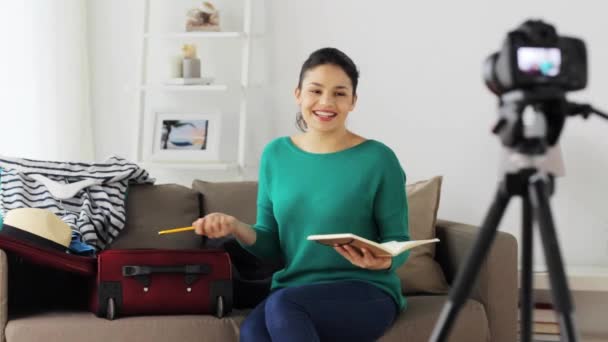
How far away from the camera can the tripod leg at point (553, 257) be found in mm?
1218

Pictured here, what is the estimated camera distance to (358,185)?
2.39 metres

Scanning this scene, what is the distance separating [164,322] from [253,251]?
1.10ft

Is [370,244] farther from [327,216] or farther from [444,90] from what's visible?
[444,90]

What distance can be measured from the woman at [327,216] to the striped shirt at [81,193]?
693mm

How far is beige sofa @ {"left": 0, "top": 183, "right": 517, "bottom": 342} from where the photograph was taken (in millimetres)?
2527

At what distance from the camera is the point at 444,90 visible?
3660 mm

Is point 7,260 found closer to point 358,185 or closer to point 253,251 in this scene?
point 253,251

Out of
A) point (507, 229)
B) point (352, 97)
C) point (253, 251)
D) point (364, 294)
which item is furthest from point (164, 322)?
point (507, 229)

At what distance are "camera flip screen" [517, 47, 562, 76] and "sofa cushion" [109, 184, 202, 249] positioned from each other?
1.94 metres

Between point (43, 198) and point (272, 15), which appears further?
point (272, 15)

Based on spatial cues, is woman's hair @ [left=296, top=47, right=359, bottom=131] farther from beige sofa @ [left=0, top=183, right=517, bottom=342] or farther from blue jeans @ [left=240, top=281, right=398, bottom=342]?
beige sofa @ [left=0, top=183, right=517, bottom=342]

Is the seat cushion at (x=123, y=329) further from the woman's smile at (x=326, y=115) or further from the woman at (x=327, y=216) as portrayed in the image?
the woman's smile at (x=326, y=115)

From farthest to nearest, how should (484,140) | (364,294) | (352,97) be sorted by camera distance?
(484,140), (352,97), (364,294)

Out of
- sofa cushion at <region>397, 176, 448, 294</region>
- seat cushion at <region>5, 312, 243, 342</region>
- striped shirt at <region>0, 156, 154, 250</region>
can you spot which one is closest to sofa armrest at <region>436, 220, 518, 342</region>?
sofa cushion at <region>397, 176, 448, 294</region>
